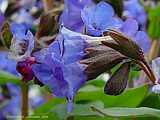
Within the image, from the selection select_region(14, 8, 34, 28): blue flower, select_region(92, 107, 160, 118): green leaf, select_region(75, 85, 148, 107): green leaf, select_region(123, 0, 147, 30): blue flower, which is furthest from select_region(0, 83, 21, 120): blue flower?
select_region(92, 107, 160, 118): green leaf

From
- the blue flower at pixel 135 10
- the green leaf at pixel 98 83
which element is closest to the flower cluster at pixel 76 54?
the green leaf at pixel 98 83

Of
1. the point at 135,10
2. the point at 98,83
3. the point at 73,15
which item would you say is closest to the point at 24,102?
the point at 98,83

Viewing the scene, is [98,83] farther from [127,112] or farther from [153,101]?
[127,112]

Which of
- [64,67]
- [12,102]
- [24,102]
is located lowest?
[12,102]

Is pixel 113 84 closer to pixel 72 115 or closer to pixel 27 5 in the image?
pixel 72 115

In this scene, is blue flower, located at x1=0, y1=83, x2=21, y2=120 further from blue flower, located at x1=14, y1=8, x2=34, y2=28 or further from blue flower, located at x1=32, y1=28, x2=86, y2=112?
blue flower, located at x1=32, y1=28, x2=86, y2=112

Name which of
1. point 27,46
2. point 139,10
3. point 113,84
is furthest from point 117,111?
point 139,10
